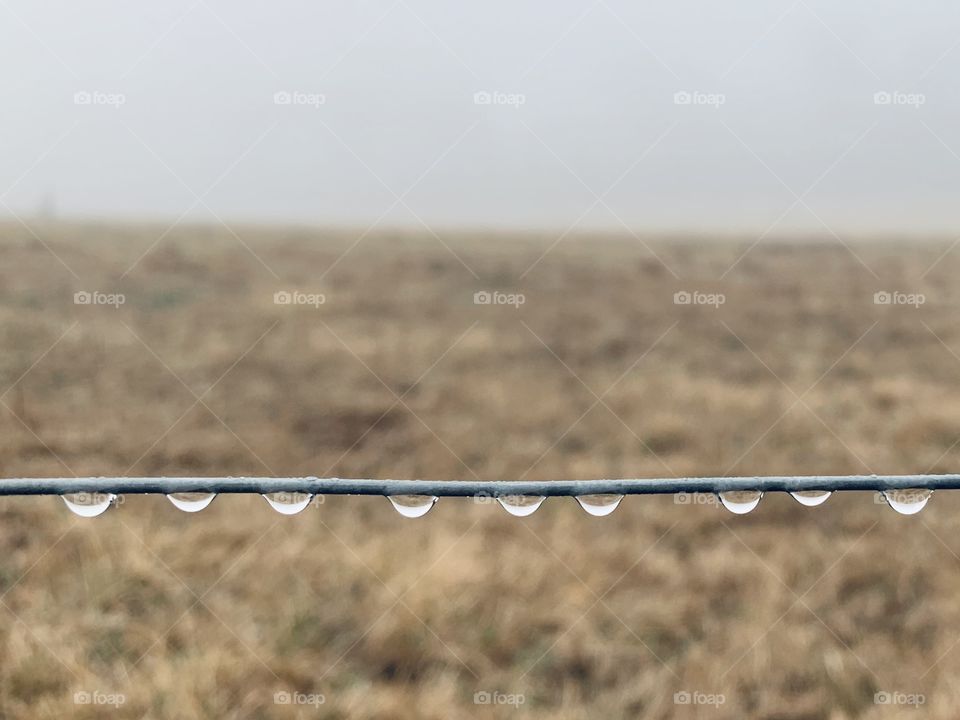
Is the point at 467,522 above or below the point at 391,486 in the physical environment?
below

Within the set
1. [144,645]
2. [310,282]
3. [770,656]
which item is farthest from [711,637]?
[310,282]

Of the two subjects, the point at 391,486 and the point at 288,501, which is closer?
the point at 391,486

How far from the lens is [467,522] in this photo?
4855 mm

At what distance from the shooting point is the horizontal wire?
1108 mm

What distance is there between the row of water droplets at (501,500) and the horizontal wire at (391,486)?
22 mm

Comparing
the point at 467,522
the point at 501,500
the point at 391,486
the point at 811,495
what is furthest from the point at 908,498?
the point at 467,522

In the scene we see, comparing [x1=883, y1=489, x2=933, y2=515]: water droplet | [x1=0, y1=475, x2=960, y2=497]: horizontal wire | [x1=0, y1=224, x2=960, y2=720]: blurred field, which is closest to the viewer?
[x1=0, y1=475, x2=960, y2=497]: horizontal wire

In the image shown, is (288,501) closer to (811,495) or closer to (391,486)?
(391,486)

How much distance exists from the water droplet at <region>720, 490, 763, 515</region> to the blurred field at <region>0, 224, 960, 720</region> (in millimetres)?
2014

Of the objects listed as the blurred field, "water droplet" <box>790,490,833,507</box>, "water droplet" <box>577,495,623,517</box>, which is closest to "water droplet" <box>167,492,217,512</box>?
"water droplet" <box>577,495,623,517</box>

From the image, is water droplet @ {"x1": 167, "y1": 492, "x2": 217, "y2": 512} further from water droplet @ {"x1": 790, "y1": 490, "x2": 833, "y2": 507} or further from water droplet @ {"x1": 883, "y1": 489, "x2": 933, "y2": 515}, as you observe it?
water droplet @ {"x1": 883, "y1": 489, "x2": 933, "y2": 515}

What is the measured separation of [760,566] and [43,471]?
5.96 metres

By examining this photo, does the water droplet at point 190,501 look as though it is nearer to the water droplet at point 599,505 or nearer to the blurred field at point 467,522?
the water droplet at point 599,505

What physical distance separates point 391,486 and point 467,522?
385cm
